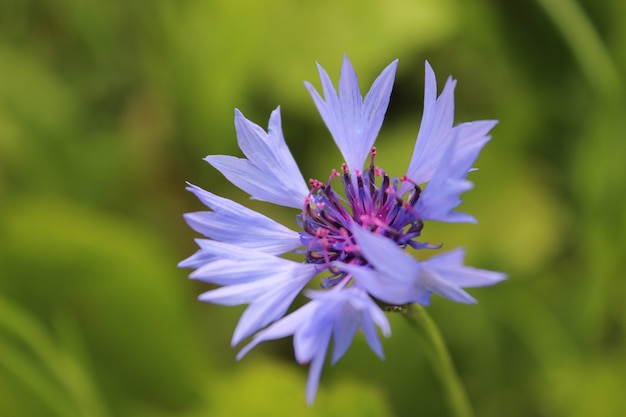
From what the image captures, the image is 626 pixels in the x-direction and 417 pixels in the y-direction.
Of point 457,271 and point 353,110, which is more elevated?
point 353,110

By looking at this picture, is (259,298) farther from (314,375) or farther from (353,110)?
(353,110)

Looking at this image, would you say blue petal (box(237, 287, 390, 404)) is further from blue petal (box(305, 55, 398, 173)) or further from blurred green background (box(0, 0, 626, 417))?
blurred green background (box(0, 0, 626, 417))

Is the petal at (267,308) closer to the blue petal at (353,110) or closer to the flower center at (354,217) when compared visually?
the flower center at (354,217)

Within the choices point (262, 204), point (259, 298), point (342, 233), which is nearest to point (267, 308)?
point (259, 298)

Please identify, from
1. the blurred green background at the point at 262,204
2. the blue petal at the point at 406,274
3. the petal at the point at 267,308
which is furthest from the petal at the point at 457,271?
the blurred green background at the point at 262,204

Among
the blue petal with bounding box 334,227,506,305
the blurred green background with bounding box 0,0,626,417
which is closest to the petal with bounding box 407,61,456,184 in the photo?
the blue petal with bounding box 334,227,506,305

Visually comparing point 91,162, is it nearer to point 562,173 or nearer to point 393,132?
point 393,132
